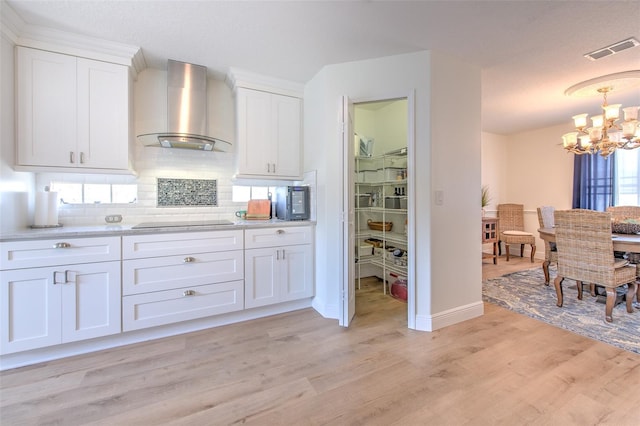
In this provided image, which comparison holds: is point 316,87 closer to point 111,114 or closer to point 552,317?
point 111,114

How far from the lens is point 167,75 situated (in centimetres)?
258

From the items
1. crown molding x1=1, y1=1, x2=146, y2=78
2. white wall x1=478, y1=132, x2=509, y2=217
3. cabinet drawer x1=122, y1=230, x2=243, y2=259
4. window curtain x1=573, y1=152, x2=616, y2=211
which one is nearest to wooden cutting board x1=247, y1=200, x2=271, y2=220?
cabinet drawer x1=122, y1=230, x2=243, y2=259

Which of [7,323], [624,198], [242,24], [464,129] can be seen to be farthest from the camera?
[624,198]

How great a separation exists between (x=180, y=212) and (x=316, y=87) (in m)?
2.01

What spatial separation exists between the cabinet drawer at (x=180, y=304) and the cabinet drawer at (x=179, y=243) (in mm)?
335

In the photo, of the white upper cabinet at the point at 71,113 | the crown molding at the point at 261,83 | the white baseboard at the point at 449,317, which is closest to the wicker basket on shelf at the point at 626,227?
the white baseboard at the point at 449,317

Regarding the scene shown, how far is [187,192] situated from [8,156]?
4.18 ft

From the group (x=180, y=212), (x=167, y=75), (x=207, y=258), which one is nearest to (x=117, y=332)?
(x=207, y=258)

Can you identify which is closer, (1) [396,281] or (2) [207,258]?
(2) [207,258]

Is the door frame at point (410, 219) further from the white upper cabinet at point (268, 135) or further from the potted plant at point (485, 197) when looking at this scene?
the potted plant at point (485, 197)

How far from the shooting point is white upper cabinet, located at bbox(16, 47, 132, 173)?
2.01 meters

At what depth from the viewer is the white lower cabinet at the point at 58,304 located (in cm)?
172

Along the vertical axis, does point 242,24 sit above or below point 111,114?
above

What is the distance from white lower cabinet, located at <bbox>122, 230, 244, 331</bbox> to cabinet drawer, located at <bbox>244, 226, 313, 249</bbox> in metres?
0.10
